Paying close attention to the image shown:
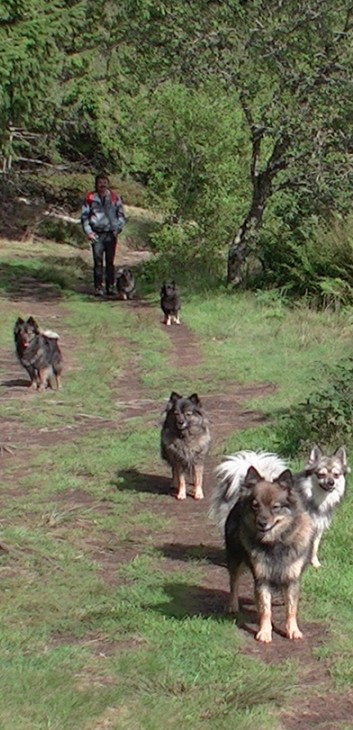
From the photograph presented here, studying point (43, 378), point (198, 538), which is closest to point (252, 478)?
point (198, 538)

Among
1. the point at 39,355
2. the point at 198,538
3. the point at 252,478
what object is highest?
the point at 252,478

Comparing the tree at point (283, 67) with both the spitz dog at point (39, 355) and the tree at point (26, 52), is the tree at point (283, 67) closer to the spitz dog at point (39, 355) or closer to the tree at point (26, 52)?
the tree at point (26, 52)

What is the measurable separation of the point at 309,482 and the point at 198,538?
3.60 ft

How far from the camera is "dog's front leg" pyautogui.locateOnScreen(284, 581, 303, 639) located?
5.50 m

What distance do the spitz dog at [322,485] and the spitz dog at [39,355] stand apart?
629 centimetres

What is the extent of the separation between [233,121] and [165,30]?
12.0ft

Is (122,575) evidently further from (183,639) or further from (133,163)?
(133,163)

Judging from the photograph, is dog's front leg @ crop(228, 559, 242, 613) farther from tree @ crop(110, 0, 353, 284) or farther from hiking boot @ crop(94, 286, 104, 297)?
hiking boot @ crop(94, 286, 104, 297)

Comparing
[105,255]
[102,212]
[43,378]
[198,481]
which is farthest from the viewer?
[105,255]

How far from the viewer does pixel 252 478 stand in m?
5.67

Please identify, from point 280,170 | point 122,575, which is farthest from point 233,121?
point 122,575

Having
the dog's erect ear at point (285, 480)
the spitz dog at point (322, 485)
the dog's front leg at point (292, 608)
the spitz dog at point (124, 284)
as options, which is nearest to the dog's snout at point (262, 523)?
the dog's erect ear at point (285, 480)

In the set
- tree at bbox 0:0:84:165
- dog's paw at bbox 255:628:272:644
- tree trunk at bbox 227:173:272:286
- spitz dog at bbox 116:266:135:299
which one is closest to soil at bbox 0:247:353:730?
dog's paw at bbox 255:628:272:644

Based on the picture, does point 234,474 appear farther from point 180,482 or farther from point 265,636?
point 180,482
